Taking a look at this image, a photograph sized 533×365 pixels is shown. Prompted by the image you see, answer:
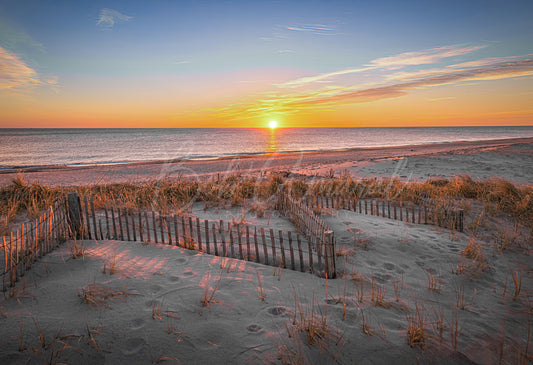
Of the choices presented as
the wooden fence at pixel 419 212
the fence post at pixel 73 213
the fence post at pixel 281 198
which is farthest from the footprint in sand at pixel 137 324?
the fence post at pixel 281 198

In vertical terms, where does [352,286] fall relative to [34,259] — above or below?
below

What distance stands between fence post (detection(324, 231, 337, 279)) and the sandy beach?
15cm

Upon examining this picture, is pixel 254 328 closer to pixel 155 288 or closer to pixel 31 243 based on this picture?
pixel 155 288

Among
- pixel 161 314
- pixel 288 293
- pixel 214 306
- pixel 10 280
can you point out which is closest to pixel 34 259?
pixel 10 280

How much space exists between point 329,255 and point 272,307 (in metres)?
1.32

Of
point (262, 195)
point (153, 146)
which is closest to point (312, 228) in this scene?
point (262, 195)

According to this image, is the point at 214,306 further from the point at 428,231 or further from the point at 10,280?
the point at 428,231

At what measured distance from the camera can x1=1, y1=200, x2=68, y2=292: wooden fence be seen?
3.52m

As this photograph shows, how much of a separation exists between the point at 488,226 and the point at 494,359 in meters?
5.14

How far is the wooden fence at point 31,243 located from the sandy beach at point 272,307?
0.14 m

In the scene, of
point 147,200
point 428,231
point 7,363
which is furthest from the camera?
point 147,200

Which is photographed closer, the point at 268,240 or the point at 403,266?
the point at 403,266

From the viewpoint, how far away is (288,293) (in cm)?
355

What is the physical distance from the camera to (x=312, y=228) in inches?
206
